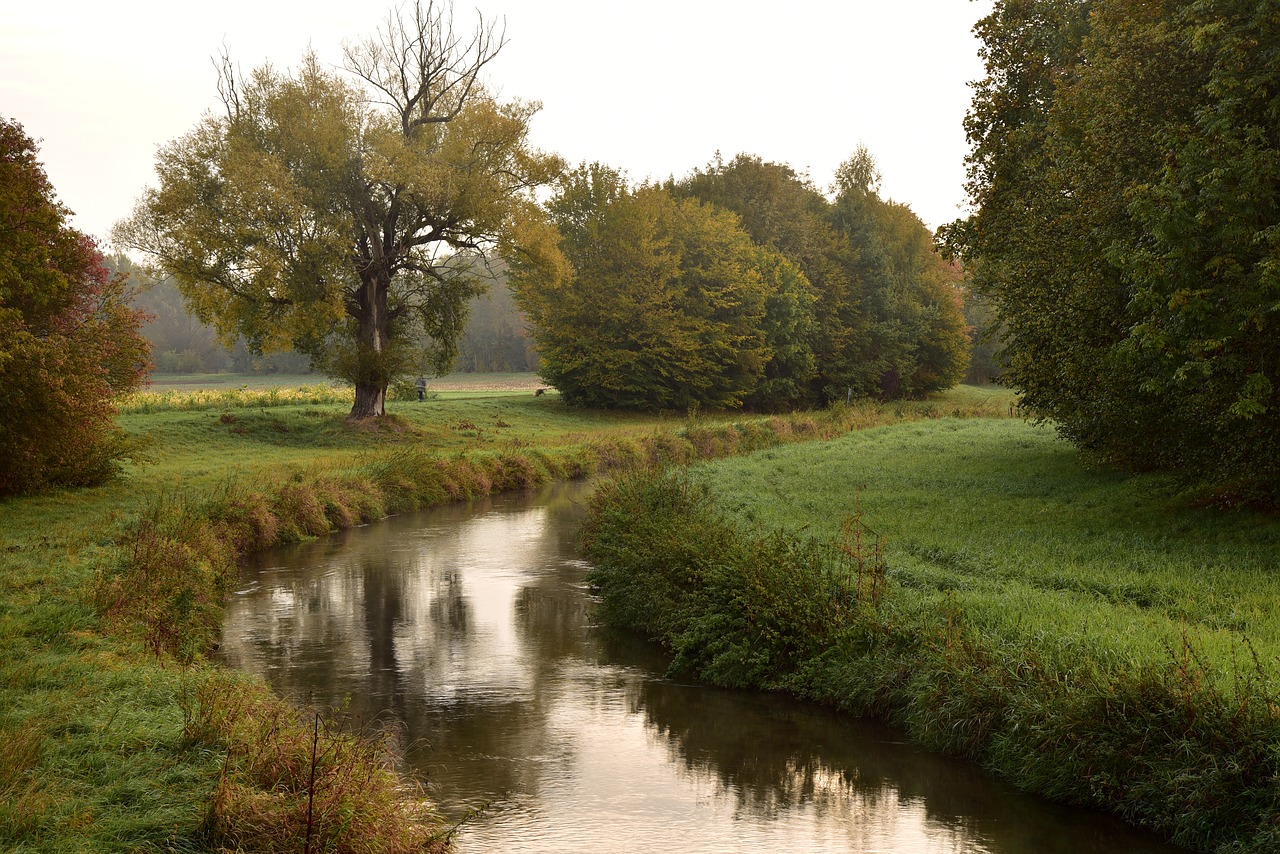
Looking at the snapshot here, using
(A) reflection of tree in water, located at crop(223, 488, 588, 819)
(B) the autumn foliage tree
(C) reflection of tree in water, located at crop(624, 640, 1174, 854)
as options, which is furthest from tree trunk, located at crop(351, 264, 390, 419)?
(C) reflection of tree in water, located at crop(624, 640, 1174, 854)

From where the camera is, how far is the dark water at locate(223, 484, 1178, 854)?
8102 millimetres

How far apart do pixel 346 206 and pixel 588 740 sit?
29.2 m

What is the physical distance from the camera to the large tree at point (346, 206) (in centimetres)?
3300

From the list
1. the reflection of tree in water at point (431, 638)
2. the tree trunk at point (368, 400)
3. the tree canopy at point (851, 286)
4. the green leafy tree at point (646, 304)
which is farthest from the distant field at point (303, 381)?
the reflection of tree in water at point (431, 638)

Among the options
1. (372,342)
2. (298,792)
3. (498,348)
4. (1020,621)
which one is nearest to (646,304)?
(372,342)

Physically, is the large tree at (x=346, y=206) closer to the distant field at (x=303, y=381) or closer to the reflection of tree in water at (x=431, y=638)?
the reflection of tree in water at (x=431, y=638)

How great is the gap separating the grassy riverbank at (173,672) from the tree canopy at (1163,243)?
36.2 ft

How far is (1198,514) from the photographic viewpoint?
15914 millimetres

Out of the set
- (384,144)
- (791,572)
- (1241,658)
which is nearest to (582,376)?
(384,144)

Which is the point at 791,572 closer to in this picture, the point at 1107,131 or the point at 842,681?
the point at 842,681

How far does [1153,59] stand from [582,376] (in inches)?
1536

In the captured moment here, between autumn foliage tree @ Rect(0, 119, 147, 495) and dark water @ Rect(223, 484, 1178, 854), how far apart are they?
4.87 meters

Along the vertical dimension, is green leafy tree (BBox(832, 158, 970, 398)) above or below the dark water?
above

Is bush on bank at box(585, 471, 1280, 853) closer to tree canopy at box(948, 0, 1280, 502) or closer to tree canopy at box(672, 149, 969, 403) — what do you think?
tree canopy at box(948, 0, 1280, 502)
